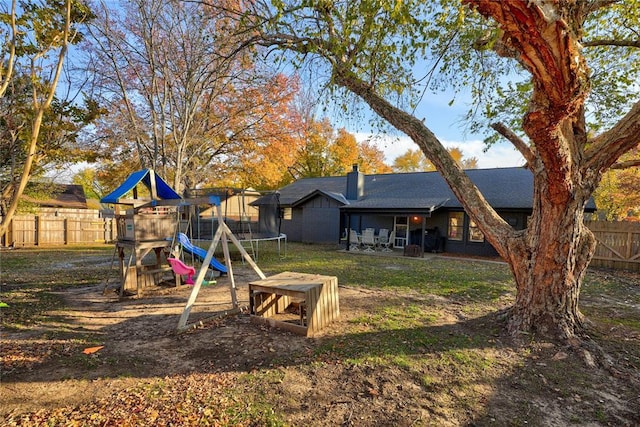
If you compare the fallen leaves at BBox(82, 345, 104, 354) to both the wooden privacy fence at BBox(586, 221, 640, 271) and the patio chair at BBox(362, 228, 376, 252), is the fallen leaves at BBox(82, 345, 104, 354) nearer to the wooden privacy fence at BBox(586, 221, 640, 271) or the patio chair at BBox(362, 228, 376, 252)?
the patio chair at BBox(362, 228, 376, 252)

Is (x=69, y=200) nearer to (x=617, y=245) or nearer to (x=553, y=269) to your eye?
(x=553, y=269)

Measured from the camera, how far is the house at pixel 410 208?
1472cm

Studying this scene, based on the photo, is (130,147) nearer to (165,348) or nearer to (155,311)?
(155,311)

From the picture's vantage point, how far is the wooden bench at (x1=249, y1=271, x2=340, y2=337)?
4.74 meters

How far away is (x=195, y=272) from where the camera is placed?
723 cm

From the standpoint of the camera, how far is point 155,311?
598 cm

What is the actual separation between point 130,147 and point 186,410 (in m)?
16.4

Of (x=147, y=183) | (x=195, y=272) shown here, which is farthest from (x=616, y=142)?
(x=147, y=183)

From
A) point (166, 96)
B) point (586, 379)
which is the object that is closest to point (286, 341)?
point (586, 379)

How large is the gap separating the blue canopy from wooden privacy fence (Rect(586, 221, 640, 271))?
46.4 ft

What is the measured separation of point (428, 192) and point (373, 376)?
48.9 ft

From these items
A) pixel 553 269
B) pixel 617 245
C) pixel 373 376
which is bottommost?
pixel 373 376

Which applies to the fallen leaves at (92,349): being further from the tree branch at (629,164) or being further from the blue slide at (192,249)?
the tree branch at (629,164)

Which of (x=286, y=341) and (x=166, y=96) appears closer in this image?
(x=286, y=341)
